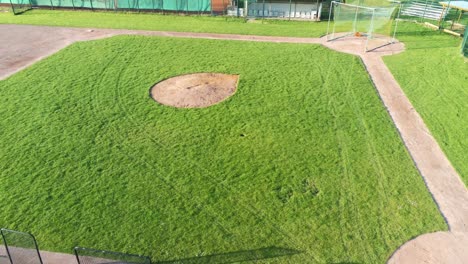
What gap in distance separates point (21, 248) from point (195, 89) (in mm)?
11063

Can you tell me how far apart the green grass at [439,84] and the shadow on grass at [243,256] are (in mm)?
7011

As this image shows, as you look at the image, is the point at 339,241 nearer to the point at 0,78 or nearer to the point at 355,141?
the point at 355,141

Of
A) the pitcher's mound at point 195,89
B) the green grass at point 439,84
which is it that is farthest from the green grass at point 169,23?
the pitcher's mound at point 195,89

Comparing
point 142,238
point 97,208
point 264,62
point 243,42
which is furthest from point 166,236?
point 243,42

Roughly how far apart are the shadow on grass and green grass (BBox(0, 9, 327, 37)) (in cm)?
2039

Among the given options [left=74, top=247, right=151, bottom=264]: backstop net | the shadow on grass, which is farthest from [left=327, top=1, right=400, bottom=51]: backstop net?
[left=74, top=247, right=151, bottom=264]: backstop net

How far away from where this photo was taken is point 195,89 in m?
19.1

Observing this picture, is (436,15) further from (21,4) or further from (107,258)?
(21,4)

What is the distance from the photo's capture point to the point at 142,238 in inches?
416

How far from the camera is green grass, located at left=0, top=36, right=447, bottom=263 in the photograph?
1061 centimetres

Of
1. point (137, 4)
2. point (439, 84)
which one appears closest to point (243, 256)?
point (439, 84)

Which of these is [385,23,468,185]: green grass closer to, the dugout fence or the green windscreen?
the dugout fence

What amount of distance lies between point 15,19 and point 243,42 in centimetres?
2022

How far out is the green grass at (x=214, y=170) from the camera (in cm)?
1061
